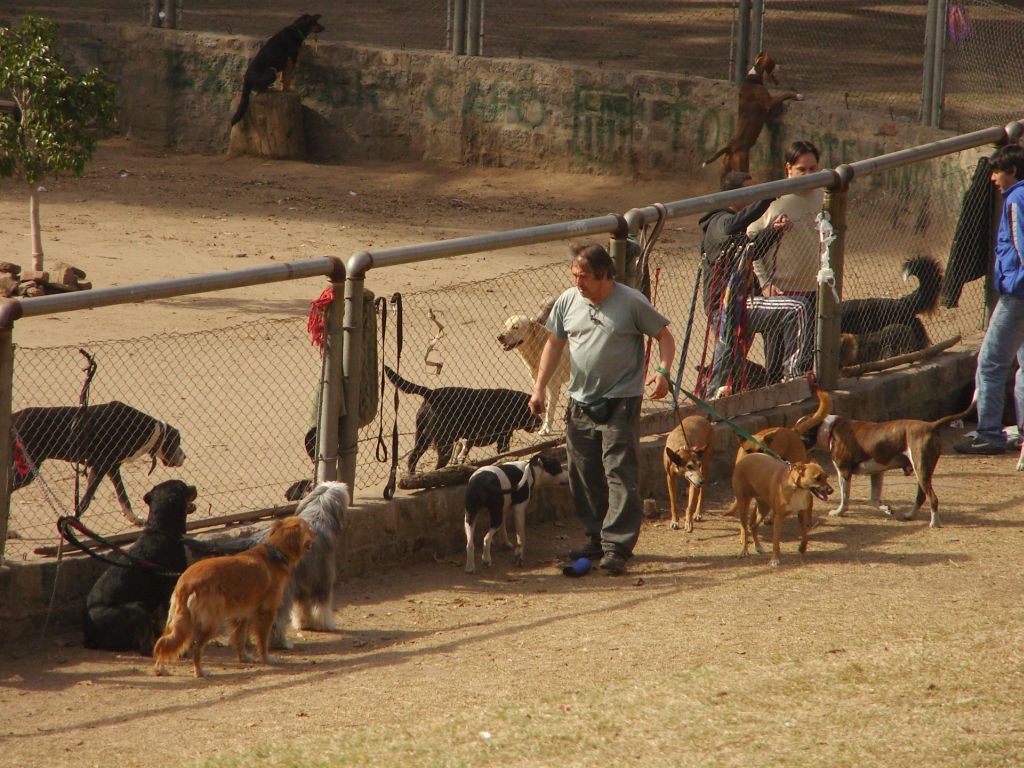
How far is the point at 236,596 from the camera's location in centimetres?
578

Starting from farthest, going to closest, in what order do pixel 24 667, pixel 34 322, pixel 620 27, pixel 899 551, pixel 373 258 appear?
pixel 620 27
pixel 34 322
pixel 899 551
pixel 373 258
pixel 24 667

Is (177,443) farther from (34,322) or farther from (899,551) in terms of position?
(34,322)

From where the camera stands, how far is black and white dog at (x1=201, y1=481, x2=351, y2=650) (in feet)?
20.5

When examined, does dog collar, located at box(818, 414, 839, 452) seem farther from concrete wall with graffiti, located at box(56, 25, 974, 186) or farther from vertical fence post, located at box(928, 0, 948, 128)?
vertical fence post, located at box(928, 0, 948, 128)

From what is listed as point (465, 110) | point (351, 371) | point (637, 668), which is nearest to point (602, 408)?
point (351, 371)

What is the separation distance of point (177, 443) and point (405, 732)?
281cm

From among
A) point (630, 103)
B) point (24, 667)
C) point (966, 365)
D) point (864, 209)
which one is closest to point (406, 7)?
point (630, 103)

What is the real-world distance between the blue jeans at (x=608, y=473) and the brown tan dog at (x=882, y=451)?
1.42 meters

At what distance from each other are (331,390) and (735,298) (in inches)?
116

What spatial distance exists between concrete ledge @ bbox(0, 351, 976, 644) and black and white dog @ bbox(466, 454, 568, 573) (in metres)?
0.25

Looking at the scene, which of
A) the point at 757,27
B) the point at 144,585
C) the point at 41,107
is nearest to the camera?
the point at 144,585

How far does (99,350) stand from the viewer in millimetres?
10883

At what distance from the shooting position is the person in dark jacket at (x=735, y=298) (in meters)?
8.63

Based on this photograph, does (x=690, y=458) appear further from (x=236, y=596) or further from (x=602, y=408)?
(x=236, y=596)
